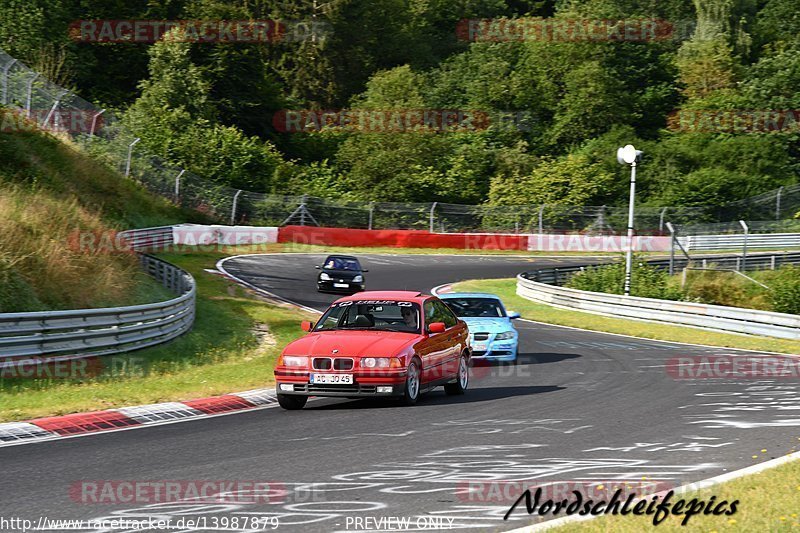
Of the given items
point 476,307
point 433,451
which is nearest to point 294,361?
point 433,451

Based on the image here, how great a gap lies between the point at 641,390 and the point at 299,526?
9391mm

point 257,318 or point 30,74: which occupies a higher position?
point 30,74

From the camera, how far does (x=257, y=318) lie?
27.0 meters

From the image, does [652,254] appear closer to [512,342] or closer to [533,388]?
[512,342]

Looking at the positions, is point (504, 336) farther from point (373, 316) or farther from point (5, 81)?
point (5, 81)

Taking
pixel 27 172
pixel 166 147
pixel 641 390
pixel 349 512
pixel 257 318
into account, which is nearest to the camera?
pixel 349 512

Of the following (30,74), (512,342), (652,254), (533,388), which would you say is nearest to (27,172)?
→ (30,74)

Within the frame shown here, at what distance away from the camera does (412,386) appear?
42.7 feet

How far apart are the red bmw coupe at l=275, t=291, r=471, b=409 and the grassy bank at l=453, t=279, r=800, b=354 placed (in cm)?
1184

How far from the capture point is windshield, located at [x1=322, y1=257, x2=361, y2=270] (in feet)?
113

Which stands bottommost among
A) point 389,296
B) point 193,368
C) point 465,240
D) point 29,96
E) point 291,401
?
point 193,368

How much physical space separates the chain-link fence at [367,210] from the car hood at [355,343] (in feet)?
102

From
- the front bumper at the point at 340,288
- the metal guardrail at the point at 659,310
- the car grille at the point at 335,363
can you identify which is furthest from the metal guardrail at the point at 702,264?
the car grille at the point at 335,363

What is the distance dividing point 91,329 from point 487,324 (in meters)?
7.09
